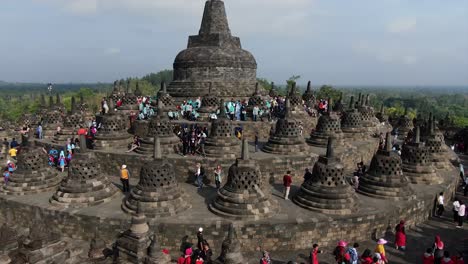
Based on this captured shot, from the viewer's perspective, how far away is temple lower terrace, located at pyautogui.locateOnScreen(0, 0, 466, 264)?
34.0ft

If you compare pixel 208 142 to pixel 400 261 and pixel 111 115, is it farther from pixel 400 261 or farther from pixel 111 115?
pixel 400 261

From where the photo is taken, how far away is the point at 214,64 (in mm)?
24984

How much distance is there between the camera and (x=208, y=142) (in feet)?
54.7

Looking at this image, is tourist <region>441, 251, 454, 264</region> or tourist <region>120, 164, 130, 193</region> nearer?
tourist <region>441, 251, 454, 264</region>

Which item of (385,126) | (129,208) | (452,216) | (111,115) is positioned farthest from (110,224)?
(385,126)

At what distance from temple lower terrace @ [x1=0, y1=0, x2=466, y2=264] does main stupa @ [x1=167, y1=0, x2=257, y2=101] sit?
5.04 m

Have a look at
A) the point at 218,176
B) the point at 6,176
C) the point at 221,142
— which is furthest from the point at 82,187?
the point at 221,142

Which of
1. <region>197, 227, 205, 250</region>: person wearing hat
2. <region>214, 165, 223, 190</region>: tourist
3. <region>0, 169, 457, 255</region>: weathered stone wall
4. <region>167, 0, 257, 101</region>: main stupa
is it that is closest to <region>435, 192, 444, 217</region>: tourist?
<region>0, 169, 457, 255</region>: weathered stone wall

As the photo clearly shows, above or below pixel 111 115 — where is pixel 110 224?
below

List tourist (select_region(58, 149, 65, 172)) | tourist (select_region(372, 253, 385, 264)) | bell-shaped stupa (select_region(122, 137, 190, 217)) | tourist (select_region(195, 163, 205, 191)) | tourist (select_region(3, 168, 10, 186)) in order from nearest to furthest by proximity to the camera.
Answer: tourist (select_region(372, 253, 385, 264)) < bell-shaped stupa (select_region(122, 137, 190, 217)) < tourist (select_region(3, 168, 10, 186)) < tourist (select_region(195, 163, 205, 191)) < tourist (select_region(58, 149, 65, 172))

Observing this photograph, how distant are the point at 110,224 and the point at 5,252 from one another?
14.2 ft

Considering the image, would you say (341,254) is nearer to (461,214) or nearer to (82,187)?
(461,214)

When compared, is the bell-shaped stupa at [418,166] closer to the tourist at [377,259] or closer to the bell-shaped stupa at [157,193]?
the tourist at [377,259]

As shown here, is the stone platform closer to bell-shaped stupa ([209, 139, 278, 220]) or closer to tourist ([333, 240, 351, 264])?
bell-shaped stupa ([209, 139, 278, 220])
